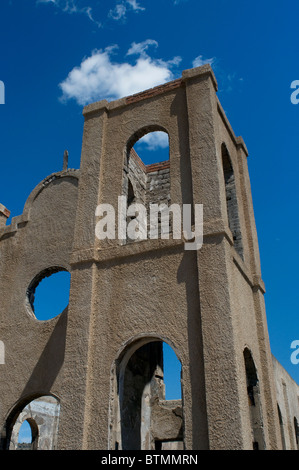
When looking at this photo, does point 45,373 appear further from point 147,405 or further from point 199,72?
point 199,72

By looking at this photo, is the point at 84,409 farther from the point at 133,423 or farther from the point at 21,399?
the point at 21,399

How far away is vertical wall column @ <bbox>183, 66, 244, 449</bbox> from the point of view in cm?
577

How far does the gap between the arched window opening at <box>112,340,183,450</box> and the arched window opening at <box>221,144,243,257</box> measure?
246 cm

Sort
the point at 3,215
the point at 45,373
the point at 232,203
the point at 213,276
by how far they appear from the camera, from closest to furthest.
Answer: the point at 213,276, the point at 45,373, the point at 232,203, the point at 3,215

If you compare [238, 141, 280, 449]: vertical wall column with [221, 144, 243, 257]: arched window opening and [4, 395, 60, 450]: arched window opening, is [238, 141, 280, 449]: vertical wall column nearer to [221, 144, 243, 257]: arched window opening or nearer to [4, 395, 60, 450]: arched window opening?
[221, 144, 243, 257]: arched window opening

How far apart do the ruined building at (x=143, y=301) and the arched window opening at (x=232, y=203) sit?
0.02m

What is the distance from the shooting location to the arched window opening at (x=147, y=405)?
764 cm

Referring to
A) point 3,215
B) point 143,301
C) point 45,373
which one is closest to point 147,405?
point 45,373

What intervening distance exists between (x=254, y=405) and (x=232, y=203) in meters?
3.69

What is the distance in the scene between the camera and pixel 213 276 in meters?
6.55

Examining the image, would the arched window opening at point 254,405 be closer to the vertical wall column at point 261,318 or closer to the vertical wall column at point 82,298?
the vertical wall column at point 261,318

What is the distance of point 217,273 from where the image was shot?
21.5 feet
